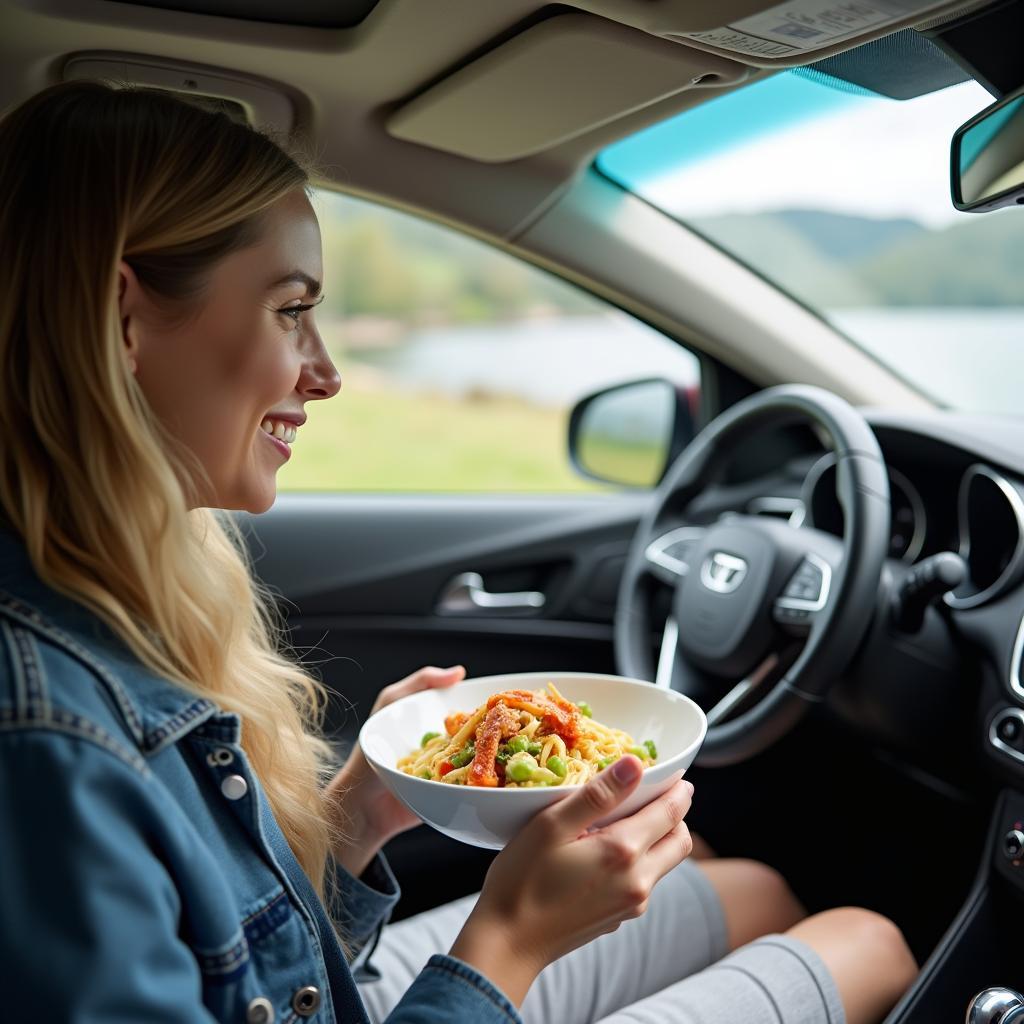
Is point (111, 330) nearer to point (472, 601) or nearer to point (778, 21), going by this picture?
point (778, 21)

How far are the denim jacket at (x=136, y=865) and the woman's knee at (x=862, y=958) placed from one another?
0.70 m

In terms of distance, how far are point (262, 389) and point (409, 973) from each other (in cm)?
89

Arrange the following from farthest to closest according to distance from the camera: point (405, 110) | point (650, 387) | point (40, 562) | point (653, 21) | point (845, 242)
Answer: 1. point (845, 242)
2. point (650, 387)
3. point (405, 110)
4. point (653, 21)
5. point (40, 562)

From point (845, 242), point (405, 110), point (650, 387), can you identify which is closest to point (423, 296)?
point (845, 242)

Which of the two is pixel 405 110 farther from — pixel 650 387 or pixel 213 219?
pixel 650 387

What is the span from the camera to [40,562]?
3.12ft

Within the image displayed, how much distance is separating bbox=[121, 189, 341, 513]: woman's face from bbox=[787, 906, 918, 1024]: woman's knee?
1.02m

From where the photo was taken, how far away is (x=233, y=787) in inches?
40.4

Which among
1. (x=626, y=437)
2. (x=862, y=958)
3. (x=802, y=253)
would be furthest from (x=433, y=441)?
(x=862, y=958)

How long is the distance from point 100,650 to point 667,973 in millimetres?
1062

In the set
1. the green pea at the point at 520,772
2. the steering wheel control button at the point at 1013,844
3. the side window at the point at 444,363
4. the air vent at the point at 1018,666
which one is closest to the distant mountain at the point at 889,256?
the side window at the point at 444,363

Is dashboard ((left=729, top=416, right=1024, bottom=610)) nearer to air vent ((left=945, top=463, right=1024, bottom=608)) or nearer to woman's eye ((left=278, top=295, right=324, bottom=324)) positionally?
air vent ((left=945, top=463, right=1024, bottom=608))

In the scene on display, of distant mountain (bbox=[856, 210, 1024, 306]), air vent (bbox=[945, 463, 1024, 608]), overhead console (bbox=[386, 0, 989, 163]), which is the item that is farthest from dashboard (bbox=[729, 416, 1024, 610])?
distant mountain (bbox=[856, 210, 1024, 306])

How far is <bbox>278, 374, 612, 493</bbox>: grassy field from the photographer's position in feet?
28.8
